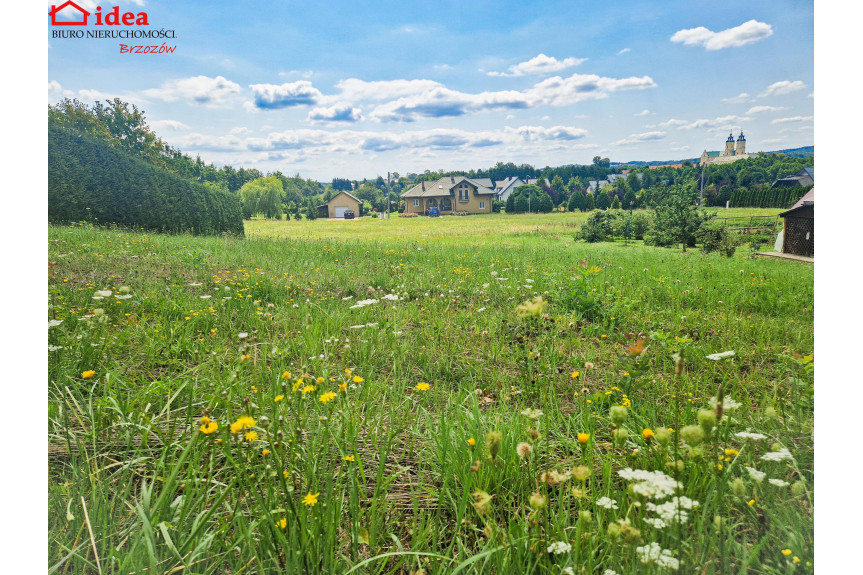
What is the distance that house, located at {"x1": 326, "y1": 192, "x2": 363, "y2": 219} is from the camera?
49.9 feet

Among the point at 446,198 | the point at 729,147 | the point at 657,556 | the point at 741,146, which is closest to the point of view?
the point at 657,556

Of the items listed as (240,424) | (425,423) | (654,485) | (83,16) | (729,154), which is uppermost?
(83,16)

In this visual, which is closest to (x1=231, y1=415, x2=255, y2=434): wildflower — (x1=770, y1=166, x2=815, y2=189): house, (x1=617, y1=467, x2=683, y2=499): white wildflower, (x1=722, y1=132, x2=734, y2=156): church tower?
(x1=617, y1=467, x2=683, y2=499): white wildflower

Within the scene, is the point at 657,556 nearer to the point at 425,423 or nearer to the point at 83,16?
the point at 425,423

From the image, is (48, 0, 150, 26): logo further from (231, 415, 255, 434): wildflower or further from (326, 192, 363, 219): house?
(326, 192, 363, 219): house

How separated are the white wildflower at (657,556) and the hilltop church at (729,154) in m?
3.69

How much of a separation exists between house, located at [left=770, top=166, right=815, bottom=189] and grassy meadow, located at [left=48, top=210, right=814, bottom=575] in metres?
0.64

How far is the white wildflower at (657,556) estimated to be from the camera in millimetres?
1065

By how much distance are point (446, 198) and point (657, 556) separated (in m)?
21.9

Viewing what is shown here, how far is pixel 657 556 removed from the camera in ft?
3.56

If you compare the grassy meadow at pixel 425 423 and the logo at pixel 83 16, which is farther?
the logo at pixel 83 16

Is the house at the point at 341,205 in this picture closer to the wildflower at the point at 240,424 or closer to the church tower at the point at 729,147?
the church tower at the point at 729,147

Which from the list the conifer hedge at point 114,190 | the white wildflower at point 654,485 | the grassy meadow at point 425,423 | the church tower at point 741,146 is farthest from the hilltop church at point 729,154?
the conifer hedge at point 114,190

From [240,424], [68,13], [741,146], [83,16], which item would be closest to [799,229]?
[741,146]
